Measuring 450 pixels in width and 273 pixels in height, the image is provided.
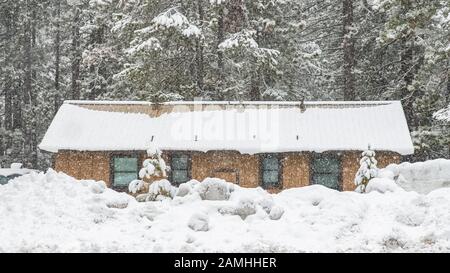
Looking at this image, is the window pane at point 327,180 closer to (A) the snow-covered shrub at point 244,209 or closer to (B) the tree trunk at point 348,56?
(B) the tree trunk at point 348,56

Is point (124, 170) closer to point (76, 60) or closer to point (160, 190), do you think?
point (160, 190)

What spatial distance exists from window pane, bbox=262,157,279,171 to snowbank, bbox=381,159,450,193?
6.69 m

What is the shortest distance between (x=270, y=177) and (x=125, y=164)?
552 cm

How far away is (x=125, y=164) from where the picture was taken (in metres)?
22.3

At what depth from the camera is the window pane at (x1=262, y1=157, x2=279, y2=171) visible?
22250 mm

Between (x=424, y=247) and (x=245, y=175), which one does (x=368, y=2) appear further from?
(x=424, y=247)

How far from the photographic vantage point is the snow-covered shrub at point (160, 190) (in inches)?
556

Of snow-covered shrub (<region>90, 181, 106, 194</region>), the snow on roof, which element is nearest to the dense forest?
the snow on roof

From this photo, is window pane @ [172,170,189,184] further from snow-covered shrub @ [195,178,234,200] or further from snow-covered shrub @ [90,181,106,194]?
snow-covered shrub @ [195,178,234,200]

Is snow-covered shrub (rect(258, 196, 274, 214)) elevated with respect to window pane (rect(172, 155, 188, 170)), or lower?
lower

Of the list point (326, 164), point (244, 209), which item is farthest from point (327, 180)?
point (244, 209)

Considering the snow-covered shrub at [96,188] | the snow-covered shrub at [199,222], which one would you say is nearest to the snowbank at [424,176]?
the snow-covered shrub at [199,222]
